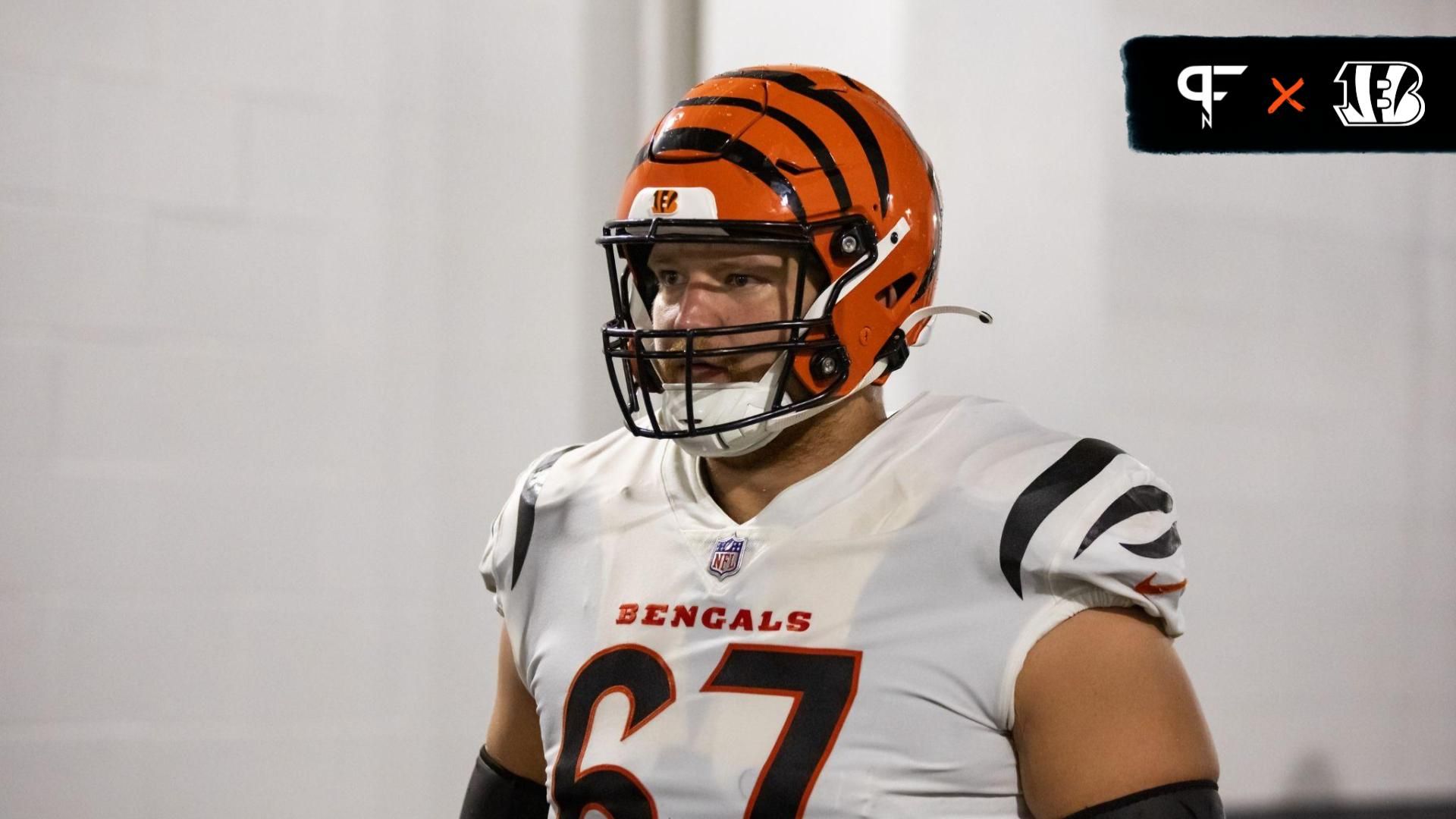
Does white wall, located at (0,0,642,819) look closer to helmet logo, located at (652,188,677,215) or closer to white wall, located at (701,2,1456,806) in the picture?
white wall, located at (701,2,1456,806)

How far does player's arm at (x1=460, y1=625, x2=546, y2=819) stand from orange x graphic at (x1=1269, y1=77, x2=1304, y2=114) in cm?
152

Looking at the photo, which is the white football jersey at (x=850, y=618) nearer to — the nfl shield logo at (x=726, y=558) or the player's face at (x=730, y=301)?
the nfl shield logo at (x=726, y=558)

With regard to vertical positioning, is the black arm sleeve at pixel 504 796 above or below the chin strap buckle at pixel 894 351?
below

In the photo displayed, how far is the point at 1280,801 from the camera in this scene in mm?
2215

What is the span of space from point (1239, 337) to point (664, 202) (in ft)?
4.21

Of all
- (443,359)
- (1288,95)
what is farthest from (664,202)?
(1288,95)

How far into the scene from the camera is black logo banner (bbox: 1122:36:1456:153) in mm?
2189

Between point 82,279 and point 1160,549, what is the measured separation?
5.59ft

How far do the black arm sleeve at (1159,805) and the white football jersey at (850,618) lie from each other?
0.32 feet

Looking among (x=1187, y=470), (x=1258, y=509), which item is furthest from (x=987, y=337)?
(x=1258, y=509)

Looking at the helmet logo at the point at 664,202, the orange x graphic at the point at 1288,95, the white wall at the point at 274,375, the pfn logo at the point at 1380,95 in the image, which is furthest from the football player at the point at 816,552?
the pfn logo at the point at 1380,95

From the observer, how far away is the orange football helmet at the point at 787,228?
1.27 meters

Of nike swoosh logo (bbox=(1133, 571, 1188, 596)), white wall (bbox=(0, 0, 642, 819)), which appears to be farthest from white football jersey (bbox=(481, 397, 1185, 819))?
white wall (bbox=(0, 0, 642, 819))

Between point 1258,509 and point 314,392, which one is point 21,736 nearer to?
point 314,392
